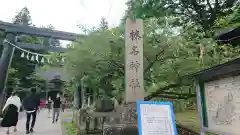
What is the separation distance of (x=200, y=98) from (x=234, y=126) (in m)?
0.99

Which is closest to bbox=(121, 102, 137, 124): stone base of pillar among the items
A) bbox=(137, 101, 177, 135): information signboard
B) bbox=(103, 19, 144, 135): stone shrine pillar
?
bbox=(103, 19, 144, 135): stone shrine pillar

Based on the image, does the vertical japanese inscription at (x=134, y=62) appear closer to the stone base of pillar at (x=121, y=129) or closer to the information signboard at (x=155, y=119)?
the stone base of pillar at (x=121, y=129)

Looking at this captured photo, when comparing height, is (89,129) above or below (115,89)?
below

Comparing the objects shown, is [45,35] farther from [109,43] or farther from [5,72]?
[109,43]

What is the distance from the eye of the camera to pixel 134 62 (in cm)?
653

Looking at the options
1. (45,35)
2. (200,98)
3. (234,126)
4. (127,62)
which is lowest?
(234,126)

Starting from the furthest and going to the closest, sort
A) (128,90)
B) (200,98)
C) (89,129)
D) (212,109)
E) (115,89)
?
(115,89)
(89,129)
(128,90)
(200,98)
(212,109)

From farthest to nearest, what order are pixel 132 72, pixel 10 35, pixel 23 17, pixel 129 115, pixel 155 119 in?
pixel 23 17, pixel 10 35, pixel 132 72, pixel 129 115, pixel 155 119

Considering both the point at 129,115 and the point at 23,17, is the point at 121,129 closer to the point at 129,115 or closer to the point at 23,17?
the point at 129,115

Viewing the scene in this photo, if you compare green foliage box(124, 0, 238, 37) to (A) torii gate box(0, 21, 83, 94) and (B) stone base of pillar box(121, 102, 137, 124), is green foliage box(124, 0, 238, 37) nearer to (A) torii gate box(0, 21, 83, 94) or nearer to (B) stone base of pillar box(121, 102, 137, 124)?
(A) torii gate box(0, 21, 83, 94)

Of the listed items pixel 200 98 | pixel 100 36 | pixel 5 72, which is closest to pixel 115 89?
pixel 100 36

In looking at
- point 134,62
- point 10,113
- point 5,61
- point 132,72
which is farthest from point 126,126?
point 5,61

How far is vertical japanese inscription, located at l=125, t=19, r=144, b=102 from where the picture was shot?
21.0 ft

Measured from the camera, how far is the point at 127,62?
652 centimetres
